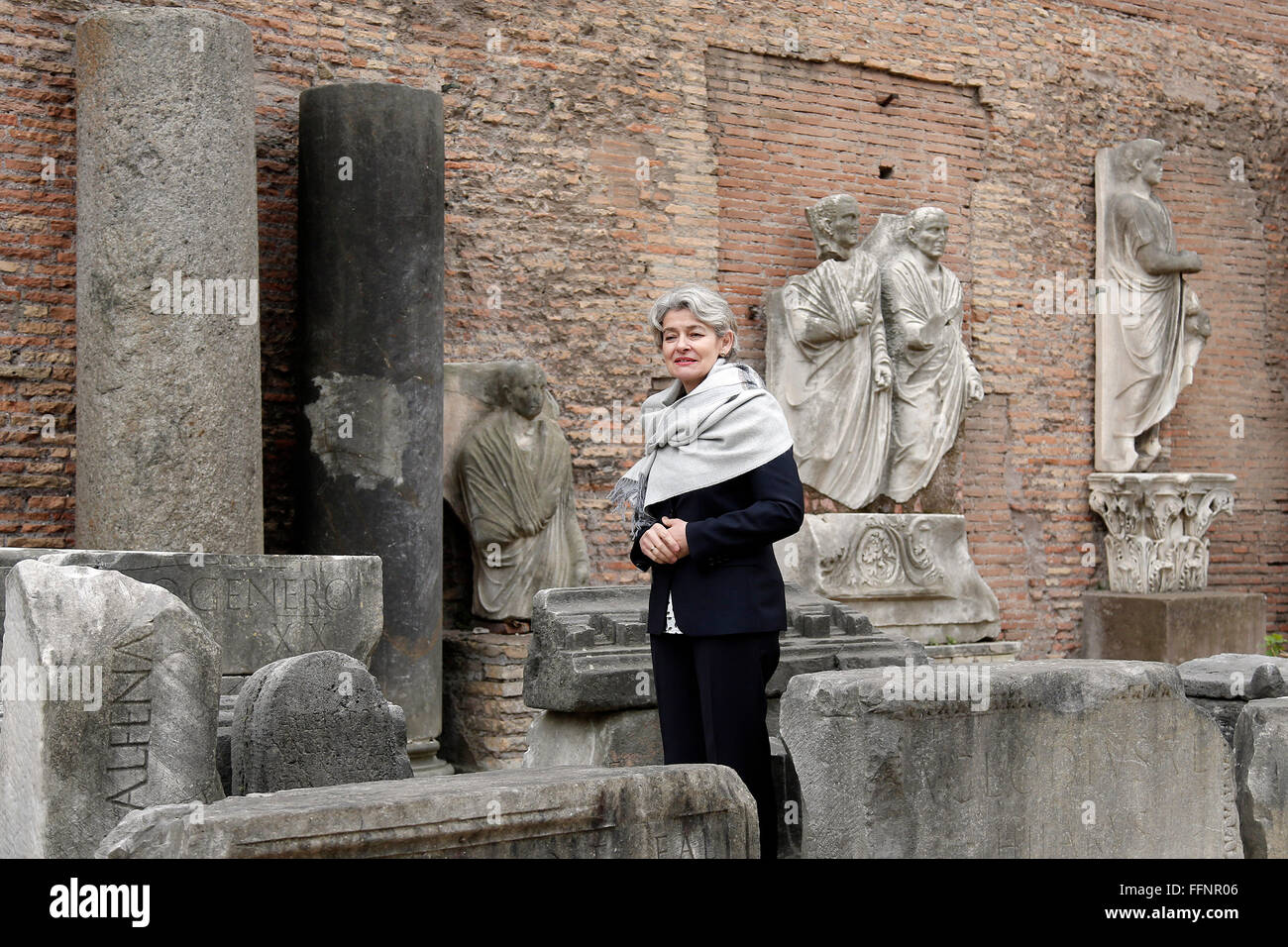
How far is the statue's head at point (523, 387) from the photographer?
26.1 ft

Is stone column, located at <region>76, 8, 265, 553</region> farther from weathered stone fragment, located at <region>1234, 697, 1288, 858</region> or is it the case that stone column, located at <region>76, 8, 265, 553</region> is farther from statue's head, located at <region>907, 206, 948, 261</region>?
statue's head, located at <region>907, 206, 948, 261</region>

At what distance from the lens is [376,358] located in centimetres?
732

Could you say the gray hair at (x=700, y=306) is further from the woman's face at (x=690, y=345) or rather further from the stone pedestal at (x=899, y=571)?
the stone pedestal at (x=899, y=571)

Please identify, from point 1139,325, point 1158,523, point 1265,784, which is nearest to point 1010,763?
point 1265,784

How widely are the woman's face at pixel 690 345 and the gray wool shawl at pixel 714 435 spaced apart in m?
0.04

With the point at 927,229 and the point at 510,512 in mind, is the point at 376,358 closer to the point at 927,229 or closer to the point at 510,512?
the point at 510,512

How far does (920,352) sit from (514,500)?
3.16m

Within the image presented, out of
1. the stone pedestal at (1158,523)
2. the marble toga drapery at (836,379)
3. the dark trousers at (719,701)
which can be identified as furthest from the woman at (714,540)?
the stone pedestal at (1158,523)

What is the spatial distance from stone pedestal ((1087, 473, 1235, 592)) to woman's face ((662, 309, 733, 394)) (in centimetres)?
764

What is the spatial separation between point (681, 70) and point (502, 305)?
195 centimetres

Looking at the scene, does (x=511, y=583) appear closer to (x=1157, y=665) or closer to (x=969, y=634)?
(x=969, y=634)

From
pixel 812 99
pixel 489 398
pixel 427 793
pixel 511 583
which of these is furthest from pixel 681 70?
pixel 427 793

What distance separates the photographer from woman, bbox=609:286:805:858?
145 inches

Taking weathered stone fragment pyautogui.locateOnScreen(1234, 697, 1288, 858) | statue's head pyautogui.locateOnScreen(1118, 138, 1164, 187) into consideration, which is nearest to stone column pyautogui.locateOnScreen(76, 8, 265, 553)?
weathered stone fragment pyautogui.locateOnScreen(1234, 697, 1288, 858)
